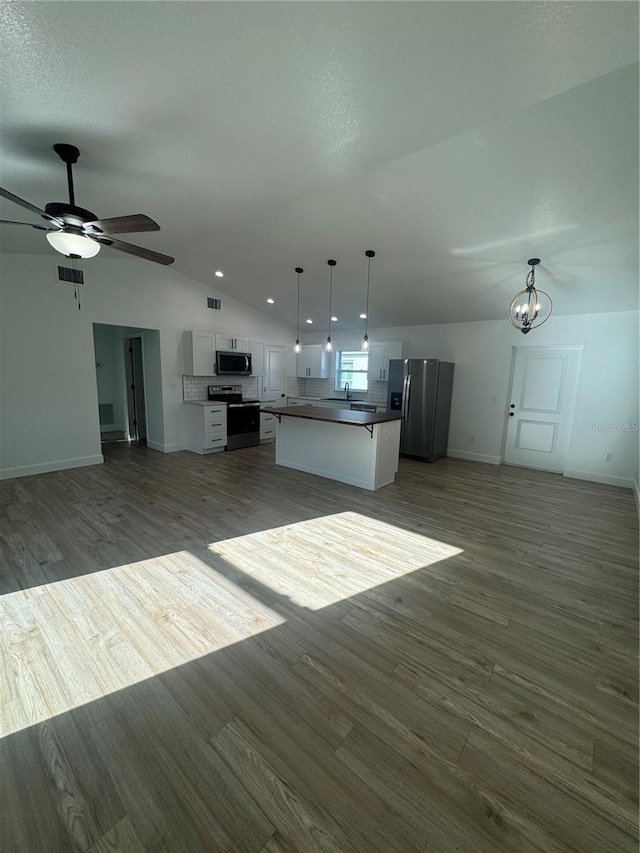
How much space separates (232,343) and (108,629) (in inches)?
213

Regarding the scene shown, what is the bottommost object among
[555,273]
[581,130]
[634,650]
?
[634,650]

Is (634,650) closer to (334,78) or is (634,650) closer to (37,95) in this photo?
(334,78)

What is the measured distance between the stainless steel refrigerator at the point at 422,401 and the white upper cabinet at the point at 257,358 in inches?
111

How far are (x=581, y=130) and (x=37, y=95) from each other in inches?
124

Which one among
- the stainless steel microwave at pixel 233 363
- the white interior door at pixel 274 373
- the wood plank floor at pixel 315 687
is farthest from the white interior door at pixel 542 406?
the stainless steel microwave at pixel 233 363

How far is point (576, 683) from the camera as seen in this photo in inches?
66.7

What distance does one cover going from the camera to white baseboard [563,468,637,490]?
15.7 ft

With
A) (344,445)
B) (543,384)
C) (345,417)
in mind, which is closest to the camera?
(345,417)

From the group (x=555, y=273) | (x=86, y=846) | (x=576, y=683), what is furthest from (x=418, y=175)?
(x=86, y=846)

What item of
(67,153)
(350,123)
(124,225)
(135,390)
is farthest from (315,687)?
(135,390)

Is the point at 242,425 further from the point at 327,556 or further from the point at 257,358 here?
the point at 327,556

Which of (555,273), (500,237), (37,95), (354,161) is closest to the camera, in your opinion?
(37,95)

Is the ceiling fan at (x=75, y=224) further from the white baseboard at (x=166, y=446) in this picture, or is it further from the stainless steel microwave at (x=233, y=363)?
the white baseboard at (x=166, y=446)

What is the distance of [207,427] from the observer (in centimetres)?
600
